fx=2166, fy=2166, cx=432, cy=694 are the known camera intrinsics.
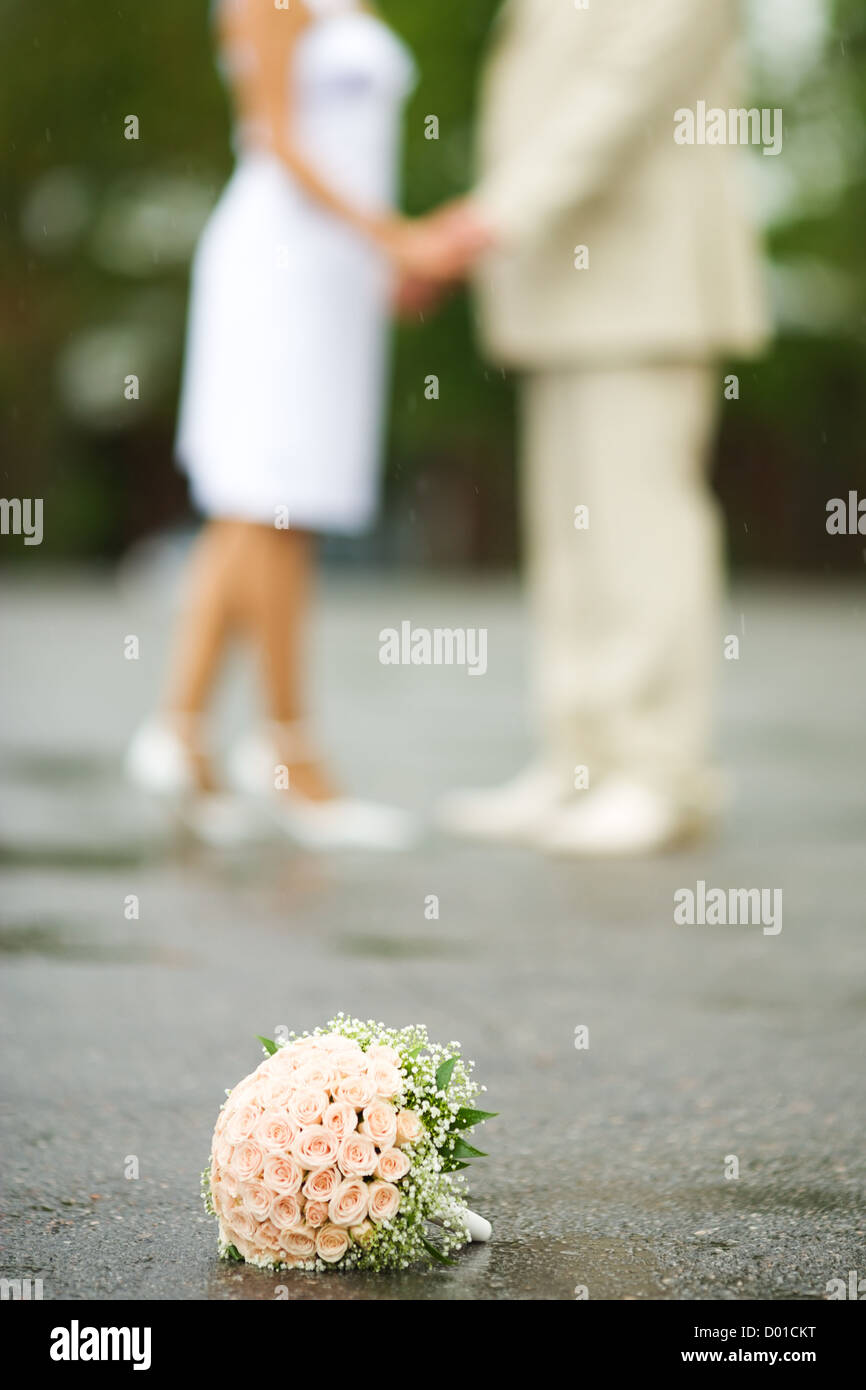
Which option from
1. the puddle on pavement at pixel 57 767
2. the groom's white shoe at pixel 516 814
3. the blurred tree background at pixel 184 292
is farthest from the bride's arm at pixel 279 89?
the blurred tree background at pixel 184 292

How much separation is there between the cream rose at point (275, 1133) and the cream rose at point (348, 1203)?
0.23 ft

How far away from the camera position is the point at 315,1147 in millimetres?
2188

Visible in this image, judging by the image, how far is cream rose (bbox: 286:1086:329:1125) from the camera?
2.20 metres

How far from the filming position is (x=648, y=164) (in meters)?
5.27

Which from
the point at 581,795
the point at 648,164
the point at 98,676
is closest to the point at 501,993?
the point at 581,795

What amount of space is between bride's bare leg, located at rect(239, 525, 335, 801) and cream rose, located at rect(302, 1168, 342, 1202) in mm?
3148

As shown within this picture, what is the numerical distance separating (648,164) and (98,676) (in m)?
6.25

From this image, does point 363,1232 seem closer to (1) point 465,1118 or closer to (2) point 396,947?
(1) point 465,1118

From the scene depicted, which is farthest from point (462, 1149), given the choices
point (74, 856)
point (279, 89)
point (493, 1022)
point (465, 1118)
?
point (279, 89)

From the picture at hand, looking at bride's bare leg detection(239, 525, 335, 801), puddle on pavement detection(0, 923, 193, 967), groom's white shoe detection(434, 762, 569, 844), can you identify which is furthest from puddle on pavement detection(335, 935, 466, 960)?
groom's white shoe detection(434, 762, 569, 844)

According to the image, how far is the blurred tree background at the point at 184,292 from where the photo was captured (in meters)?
28.4

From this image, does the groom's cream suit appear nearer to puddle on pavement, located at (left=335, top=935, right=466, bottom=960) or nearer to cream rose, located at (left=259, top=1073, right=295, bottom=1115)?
puddle on pavement, located at (left=335, top=935, right=466, bottom=960)

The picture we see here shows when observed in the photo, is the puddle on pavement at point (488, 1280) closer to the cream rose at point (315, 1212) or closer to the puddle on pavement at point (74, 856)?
the cream rose at point (315, 1212)
